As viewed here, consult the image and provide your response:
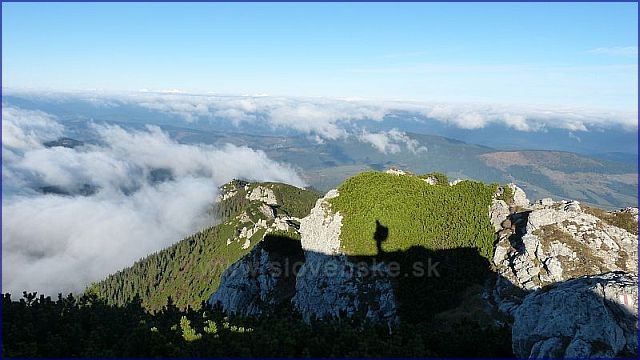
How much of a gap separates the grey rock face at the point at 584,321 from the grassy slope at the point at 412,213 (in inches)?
1714

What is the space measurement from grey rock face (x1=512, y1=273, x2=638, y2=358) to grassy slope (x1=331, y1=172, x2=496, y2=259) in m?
43.5

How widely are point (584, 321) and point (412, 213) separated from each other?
59750mm

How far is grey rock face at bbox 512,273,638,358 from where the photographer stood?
36875 millimetres

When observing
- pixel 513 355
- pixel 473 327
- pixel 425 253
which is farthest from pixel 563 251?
pixel 513 355

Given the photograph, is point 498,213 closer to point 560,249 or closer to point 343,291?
point 560,249

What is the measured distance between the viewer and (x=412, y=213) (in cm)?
9856

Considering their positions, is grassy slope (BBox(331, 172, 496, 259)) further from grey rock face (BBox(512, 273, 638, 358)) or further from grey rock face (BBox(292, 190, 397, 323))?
grey rock face (BBox(512, 273, 638, 358))

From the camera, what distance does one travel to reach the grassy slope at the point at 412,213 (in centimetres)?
9125

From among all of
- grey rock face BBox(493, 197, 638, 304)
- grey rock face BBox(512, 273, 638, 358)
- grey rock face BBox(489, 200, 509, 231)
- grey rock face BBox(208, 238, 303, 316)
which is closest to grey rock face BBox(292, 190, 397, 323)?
grey rock face BBox(208, 238, 303, 316)

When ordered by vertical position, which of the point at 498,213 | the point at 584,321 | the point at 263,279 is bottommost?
the point at 263,279

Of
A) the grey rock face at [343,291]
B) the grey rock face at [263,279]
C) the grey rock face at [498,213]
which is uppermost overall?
the grey rock face at [498,213]

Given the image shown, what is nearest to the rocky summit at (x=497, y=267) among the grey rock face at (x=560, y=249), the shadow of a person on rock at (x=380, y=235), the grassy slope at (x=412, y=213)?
the grey rock face at (x=560, y=249)

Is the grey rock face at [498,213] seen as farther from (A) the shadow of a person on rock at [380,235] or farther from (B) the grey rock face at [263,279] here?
(B) the grey rock face at [263,279]

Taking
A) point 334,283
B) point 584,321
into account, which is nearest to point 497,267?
point 334,283
